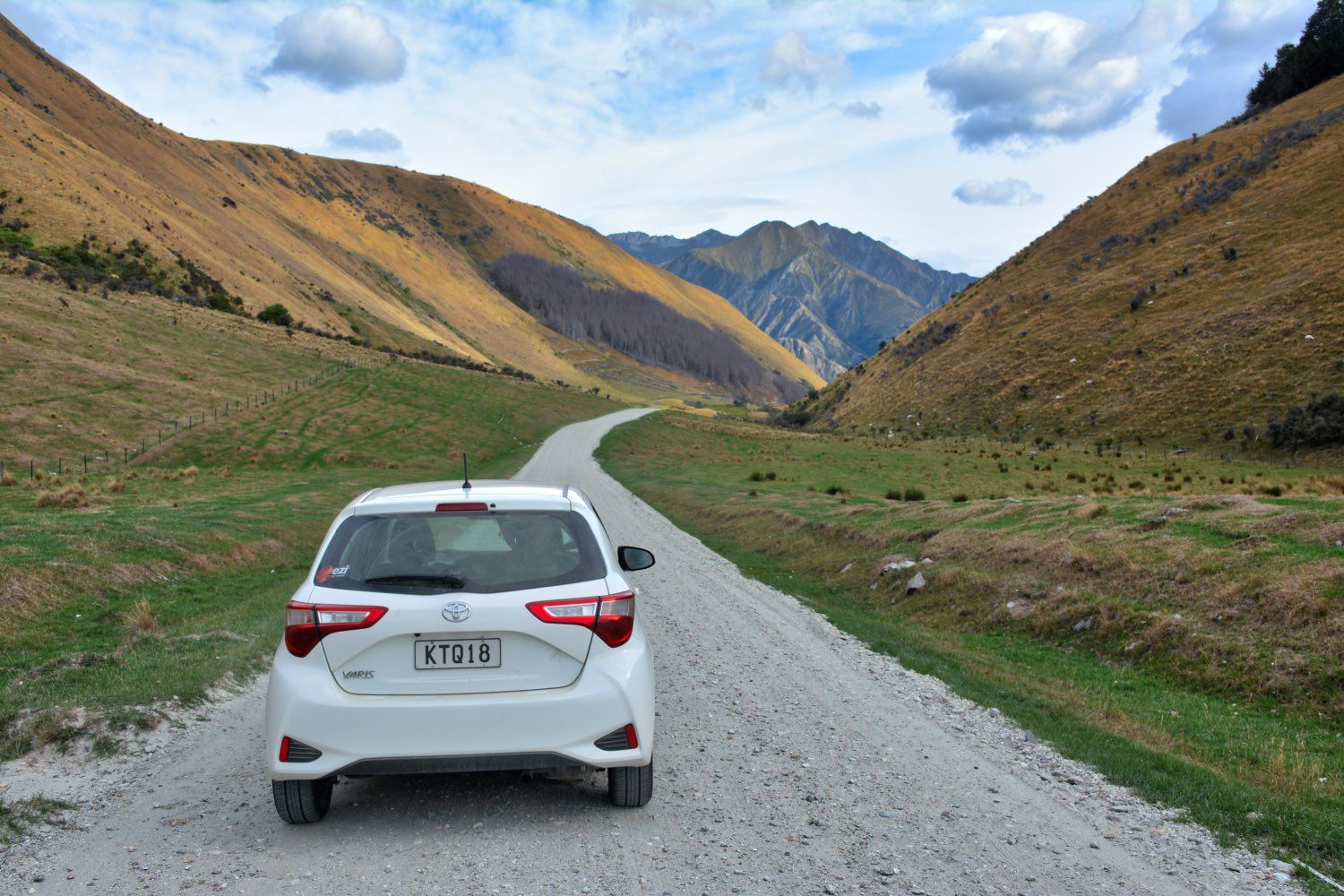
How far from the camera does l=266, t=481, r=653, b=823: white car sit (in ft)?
15.4

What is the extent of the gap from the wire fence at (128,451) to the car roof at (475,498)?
1048 inches

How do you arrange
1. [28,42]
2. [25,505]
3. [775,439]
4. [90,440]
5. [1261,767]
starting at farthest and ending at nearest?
[28,42], [775,439], [90,440], [25,505], [1261,767]

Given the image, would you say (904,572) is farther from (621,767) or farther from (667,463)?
(667,463)

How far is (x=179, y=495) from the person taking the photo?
83.8 feet

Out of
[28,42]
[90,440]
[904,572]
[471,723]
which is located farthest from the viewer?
Answer: [28,42]

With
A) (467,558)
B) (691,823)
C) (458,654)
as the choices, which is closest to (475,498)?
(467,558)

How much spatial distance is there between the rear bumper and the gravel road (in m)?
0.49

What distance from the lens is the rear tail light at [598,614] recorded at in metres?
4.84

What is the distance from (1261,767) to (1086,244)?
79.1 meters

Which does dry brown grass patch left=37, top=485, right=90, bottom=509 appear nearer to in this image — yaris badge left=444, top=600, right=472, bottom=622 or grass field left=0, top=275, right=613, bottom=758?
grass field left=0, top=275, right=613, bottom=758

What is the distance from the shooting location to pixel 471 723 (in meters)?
4.71

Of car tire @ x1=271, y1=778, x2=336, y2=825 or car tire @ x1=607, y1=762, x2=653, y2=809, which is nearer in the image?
car tire @ x1=271, y1=778, x2=336, y2=825

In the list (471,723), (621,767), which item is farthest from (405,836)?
(621,767)

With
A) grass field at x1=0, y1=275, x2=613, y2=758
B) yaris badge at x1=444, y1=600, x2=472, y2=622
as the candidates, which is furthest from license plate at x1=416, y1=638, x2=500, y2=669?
grass field at x1=0, y1=275, x2=613, y2=758
